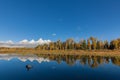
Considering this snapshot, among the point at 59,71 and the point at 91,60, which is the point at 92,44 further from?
the point at 59,71

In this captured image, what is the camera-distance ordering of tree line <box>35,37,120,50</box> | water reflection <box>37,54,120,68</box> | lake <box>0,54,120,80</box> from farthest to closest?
tree line <box>35,37,120,50</box> < water reflection <box>37,54,120,68</box> < lake <box>0,54,120,80</box>

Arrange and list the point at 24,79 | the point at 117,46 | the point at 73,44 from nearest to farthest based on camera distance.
A: the point at 24,79, the point at 117,46, the point at 73,44

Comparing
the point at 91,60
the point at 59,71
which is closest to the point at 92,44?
the point at 91,60

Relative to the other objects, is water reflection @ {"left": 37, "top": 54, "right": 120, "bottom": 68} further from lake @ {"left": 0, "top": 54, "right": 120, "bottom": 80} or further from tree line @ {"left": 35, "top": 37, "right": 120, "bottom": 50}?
tree line @ {"left": 35, "top": 37, "right": 120, "bottom": 50}

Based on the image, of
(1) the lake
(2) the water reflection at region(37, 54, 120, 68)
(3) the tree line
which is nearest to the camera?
(1) the lake

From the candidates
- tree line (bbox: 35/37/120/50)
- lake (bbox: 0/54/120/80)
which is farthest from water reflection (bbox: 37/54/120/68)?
tree line (bbox: 35/37/120/50)

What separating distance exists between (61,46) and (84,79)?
399ft

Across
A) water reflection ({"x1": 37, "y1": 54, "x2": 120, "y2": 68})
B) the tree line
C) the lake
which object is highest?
the tree line

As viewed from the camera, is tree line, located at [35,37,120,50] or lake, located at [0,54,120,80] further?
tree line, located at [35,37,120,50]

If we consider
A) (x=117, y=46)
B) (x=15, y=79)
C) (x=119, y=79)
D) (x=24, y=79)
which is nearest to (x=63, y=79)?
(x=24, y=79)

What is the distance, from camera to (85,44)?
125 m

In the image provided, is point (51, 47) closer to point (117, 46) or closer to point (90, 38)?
point (90, 38)

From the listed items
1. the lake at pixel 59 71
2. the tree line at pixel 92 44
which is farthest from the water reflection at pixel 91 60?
the tree line at pixel 92 44

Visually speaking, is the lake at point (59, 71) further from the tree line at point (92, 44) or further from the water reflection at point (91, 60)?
the tree line at point (92, 44)
